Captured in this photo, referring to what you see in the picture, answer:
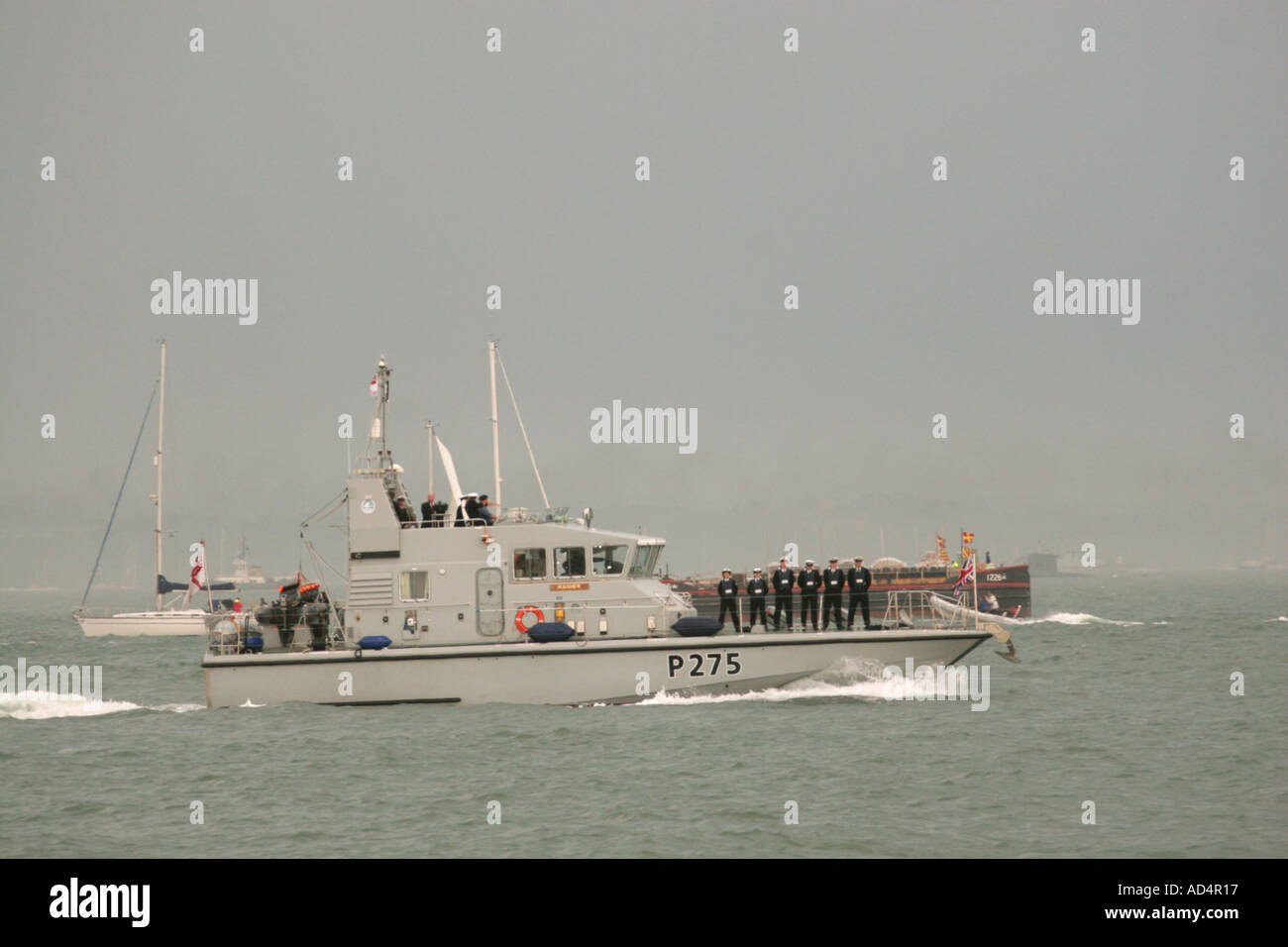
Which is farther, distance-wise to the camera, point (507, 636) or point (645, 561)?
point (645, 561)

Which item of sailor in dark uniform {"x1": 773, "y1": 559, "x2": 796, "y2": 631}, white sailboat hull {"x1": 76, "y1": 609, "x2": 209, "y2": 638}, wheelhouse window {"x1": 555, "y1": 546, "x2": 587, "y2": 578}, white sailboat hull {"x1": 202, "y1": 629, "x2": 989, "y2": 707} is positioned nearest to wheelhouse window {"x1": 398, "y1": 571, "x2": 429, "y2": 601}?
white sailboat hull {"x1": 202, "y1": 629, "x2": 989, "y2": 707}

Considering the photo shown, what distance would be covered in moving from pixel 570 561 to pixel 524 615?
1.19m

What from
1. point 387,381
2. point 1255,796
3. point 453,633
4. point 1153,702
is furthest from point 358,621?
point 1153,702

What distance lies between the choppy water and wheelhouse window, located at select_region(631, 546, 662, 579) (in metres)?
2.24

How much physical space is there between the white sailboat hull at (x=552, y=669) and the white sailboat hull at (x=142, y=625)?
40.2 meters

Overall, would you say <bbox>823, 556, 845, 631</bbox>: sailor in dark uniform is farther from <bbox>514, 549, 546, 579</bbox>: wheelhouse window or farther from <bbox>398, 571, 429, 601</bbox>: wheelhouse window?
<bbox>398, 571, 429, 601</bbox>: wheelhouse window

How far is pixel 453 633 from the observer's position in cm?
2066

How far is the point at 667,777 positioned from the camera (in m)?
16.0

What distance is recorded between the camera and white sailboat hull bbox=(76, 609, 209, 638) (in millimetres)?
58000

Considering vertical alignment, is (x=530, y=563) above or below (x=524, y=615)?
above

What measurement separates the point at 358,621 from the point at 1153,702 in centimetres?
1498

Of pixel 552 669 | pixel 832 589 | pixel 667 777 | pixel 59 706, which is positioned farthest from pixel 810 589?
pixel 59 706

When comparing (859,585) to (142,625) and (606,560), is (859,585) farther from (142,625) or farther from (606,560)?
(142,625)
